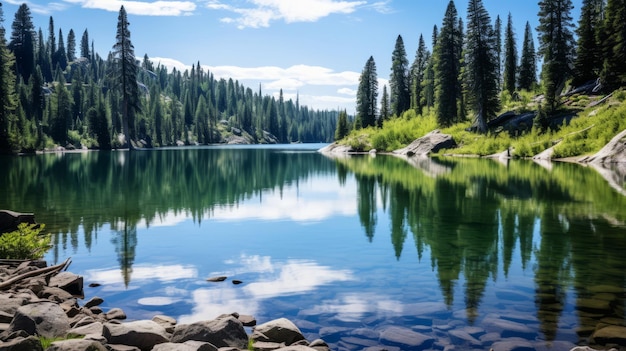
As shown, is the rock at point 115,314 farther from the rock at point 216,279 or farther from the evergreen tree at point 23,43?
the evergreen tree at point 23,43

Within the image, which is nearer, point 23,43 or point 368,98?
point 368,98

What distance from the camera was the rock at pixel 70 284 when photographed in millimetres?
10312

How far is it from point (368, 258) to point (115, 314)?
6.66 m

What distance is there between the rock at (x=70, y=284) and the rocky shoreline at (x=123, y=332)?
1.37 m

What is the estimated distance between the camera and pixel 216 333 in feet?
23.7

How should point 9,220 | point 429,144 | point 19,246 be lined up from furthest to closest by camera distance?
point 429,144 → point 9,220 → point 19,246

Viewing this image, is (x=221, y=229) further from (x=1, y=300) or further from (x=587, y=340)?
(x=587, y=340)

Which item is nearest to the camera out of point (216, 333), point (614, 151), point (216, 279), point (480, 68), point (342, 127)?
point (216, 333)

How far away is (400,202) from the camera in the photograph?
2419 centimetres

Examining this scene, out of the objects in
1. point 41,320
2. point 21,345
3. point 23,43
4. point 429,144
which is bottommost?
point 41,320

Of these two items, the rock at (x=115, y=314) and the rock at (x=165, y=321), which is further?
the rock at (x=115, y=314)

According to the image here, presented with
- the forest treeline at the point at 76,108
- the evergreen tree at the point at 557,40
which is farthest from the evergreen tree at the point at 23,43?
the evergreen tree at the point at 557,40

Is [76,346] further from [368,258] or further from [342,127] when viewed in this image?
[342,127]

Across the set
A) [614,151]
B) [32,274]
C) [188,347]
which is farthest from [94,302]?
[614,151]
